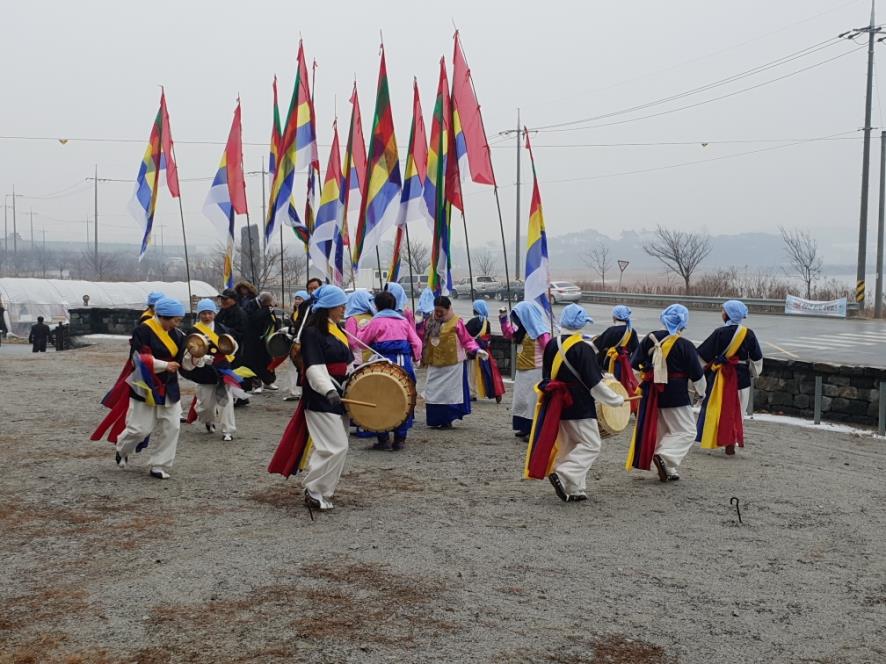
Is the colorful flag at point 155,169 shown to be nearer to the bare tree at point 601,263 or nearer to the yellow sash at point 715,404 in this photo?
the yellow sash at point 715,404

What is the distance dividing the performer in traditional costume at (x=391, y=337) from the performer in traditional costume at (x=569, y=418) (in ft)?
7.89

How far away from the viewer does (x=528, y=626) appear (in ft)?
16.1

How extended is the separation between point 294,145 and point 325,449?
971cm

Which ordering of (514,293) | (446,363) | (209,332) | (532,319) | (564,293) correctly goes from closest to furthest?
(209,332) → (532,319) → (446,363) → (564,293) → (514,293)

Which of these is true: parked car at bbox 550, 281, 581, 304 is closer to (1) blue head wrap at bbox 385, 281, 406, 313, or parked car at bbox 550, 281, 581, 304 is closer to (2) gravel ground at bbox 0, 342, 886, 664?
(1) blue head wrap at bbox 385, 281, 406, 313

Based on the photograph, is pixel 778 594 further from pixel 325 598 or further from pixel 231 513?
pixel 231 513

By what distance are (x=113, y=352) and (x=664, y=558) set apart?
17446 millimetres

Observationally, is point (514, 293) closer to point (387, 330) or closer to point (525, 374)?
point (525, 374)

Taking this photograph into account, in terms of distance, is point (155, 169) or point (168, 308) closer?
point (168, 308)

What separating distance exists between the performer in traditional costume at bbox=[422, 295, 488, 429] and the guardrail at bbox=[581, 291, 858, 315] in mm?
26537

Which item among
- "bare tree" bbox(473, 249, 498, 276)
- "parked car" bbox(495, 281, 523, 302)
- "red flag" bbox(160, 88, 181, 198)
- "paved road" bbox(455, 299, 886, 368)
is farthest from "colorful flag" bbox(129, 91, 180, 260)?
"bare tree" bbox(473, 249, 498, 276)

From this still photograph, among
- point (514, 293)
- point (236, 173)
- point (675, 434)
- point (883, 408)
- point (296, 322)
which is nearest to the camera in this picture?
point (675, 434)

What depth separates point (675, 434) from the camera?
870 centimetres

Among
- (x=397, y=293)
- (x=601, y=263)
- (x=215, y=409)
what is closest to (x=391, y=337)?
(x=397, y=293)
